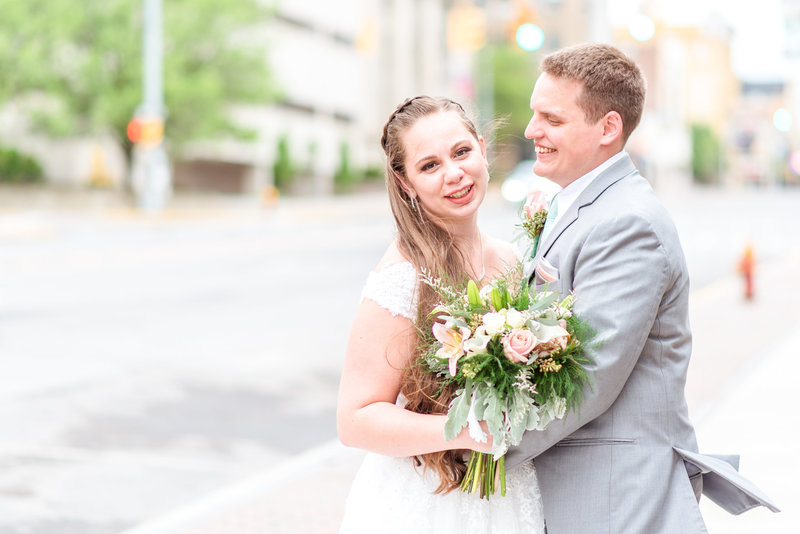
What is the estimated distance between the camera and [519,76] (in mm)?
85812

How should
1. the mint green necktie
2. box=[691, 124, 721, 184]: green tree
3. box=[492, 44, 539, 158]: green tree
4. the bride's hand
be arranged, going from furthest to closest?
box=[691, 124, 721, 184]: green tree → box=[492, 44, 539, 158]: green tree → the mint green necktie → the bride's hand

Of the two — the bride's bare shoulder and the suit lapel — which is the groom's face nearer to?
the suit lapel

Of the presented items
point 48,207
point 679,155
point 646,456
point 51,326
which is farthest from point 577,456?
point 679,155

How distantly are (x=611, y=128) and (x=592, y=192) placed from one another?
155mm

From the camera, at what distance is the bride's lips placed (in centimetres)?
278

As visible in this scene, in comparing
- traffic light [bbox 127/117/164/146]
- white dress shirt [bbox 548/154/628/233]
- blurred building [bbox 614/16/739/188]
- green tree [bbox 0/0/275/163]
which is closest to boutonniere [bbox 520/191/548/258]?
white dress shirt [bbox 548/154/628/233]

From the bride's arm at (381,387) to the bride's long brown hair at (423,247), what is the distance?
1.6 inches

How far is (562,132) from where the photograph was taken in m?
2.67

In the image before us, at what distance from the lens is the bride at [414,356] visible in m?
2.67

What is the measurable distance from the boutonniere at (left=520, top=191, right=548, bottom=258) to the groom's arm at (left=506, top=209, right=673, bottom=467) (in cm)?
42

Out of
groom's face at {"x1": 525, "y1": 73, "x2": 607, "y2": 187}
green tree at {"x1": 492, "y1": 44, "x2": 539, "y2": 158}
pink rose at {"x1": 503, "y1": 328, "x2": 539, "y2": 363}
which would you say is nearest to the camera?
pink rose at {"x1": 503, "y1": 328, "x2": 539, "y2": 363}

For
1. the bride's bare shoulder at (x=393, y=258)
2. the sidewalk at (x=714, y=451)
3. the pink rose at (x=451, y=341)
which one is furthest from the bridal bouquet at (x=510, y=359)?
the sidewalk at (x=714, y=451)

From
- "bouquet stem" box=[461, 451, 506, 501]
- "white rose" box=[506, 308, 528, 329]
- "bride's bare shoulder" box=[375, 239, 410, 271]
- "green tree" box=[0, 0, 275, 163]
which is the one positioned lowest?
"bouquet stem" box=[461, 451, 506, 501]

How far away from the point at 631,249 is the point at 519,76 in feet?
279
